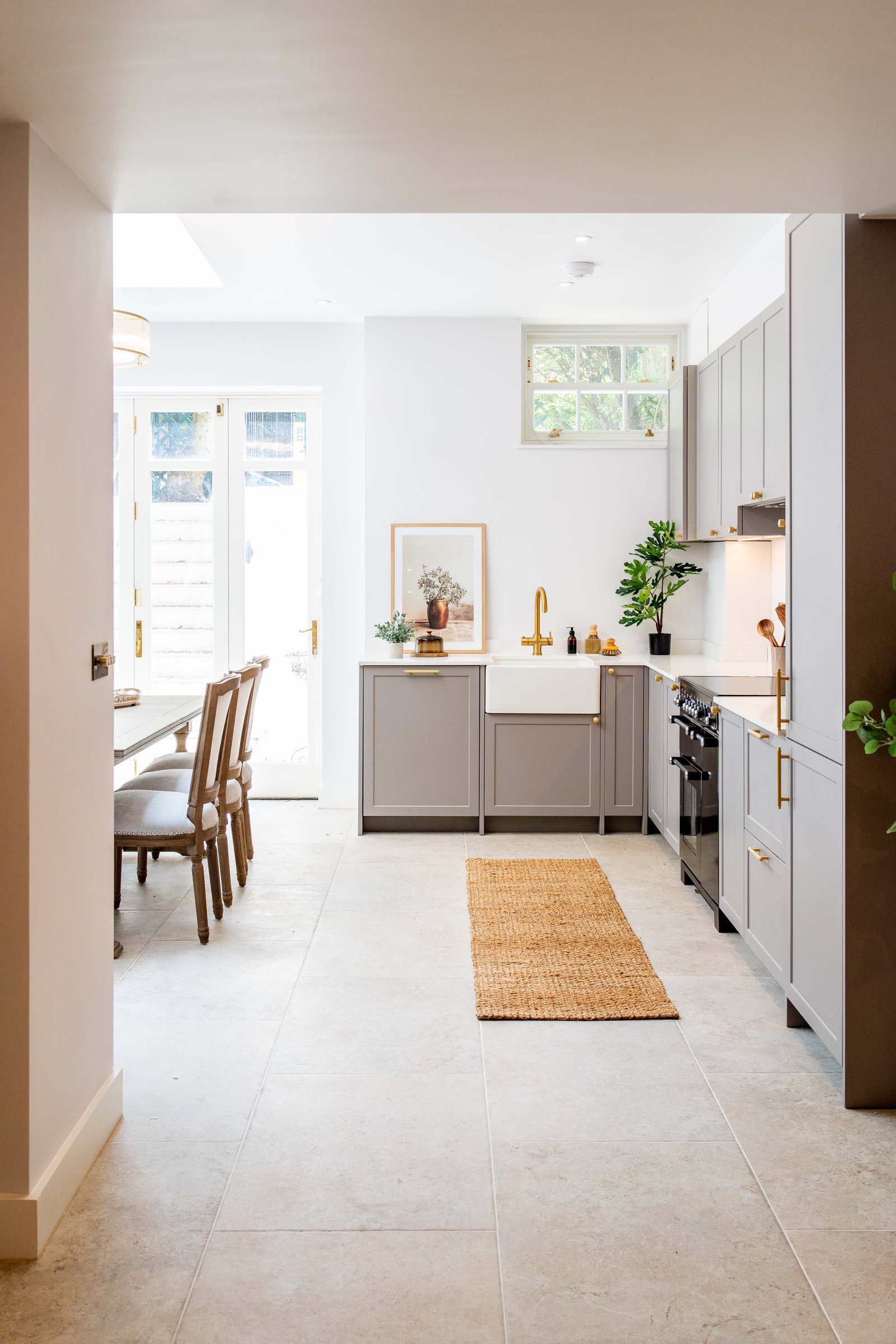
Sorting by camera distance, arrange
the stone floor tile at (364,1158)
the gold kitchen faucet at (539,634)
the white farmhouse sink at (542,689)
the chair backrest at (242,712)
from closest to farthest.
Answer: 1. the stone floor tile at (364,1158)
2. the chair backrest at (242,712)
3. the white farmhouse sink at (542,689)
4. the gold kitchen faucet at (539,634)

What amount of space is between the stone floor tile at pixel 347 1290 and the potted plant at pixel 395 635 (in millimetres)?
3691

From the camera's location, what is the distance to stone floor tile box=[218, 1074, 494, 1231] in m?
2.12

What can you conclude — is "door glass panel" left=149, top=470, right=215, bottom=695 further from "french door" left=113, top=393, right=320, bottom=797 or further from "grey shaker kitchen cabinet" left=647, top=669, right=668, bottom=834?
"grey shaker kitchen cabinet" left=647, top=669, right=668, bottom=834

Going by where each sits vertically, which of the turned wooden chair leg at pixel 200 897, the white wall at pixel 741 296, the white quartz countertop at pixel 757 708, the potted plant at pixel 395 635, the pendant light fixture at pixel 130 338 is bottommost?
the turned wooden chair leg at pixel 200 897

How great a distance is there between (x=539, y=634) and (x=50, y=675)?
Result: 13.2 feet

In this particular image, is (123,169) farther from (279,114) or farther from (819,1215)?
(819,1215)

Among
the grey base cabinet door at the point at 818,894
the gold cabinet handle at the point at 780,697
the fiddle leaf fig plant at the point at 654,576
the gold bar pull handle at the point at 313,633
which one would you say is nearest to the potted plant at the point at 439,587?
the gold bar pull handle at the point at 313,633

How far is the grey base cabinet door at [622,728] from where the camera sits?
5.36m

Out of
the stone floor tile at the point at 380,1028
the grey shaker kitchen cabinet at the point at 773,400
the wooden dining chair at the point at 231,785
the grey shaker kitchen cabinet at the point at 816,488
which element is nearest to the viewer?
the grey shaker kitchen cabinet at the point at 816,488

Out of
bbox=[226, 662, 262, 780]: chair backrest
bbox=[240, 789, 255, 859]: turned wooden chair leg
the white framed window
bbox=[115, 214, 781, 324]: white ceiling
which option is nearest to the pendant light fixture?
bbox=[115, 214, 781, 324]: white ceiling

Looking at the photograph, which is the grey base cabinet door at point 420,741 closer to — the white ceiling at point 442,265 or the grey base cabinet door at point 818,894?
the white ceiling at point 442,265

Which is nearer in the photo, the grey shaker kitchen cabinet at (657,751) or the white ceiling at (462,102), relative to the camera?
the white ceiling at (462,102)

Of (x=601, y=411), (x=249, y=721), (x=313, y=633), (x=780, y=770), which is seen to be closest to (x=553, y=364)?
(x=601, y=411)

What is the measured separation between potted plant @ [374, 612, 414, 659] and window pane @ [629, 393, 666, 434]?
1.77 metres
